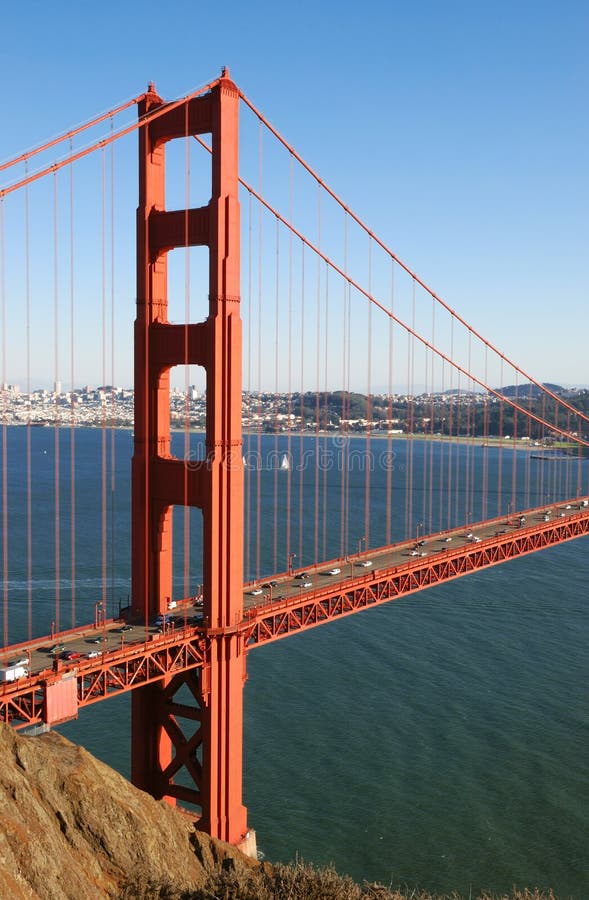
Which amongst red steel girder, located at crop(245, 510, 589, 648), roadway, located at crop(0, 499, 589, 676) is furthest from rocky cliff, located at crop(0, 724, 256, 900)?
red steel girder, located at crop(245, 510, 589, 648)

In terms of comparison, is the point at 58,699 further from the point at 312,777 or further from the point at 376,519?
the point at 376,519

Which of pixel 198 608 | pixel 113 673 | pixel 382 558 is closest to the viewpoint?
pixel 113 673

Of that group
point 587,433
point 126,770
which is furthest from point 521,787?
point 587,433

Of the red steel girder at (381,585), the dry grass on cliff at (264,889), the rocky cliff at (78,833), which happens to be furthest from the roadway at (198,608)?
the dry grass on cliff at (264,889)

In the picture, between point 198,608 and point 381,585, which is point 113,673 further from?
point 381,585

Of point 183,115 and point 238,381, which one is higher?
→ point 183,115

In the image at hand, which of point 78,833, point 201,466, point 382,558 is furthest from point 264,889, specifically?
point 382,558

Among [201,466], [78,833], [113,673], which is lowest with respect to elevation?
[78,833]

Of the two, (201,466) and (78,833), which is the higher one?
(201,466)
